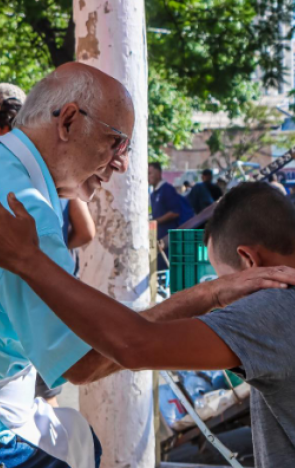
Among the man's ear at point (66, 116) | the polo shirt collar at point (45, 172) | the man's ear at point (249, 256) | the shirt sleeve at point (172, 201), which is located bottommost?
the shirt sleeve at point (172, 201)

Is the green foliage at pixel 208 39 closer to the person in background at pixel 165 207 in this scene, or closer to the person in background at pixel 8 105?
the person in background at pixel 165 207

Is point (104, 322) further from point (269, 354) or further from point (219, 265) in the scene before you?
point (219, 265)

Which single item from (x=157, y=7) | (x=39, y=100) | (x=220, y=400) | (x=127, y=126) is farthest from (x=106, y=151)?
(x=157, y=7)

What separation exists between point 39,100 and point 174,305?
0.69 metres

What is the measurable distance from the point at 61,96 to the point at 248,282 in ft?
2.41

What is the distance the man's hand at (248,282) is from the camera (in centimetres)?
178

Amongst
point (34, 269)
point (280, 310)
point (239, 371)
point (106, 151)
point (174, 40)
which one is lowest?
point (239, 371)

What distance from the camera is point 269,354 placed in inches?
63.7

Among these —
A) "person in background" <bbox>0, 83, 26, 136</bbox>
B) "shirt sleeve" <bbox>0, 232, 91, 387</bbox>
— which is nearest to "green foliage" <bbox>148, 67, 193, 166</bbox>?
"person in background" <bbox>0, 83, 26, 136</bbox>

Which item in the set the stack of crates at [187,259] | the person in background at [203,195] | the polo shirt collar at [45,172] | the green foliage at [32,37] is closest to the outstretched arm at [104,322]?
the polo shirt collar at [45,172]

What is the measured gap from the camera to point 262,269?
72.2 inches

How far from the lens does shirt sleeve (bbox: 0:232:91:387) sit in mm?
1653

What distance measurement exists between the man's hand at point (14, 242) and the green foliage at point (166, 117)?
17537 millimetres

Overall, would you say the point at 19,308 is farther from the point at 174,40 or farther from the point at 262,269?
the point at 174,40
